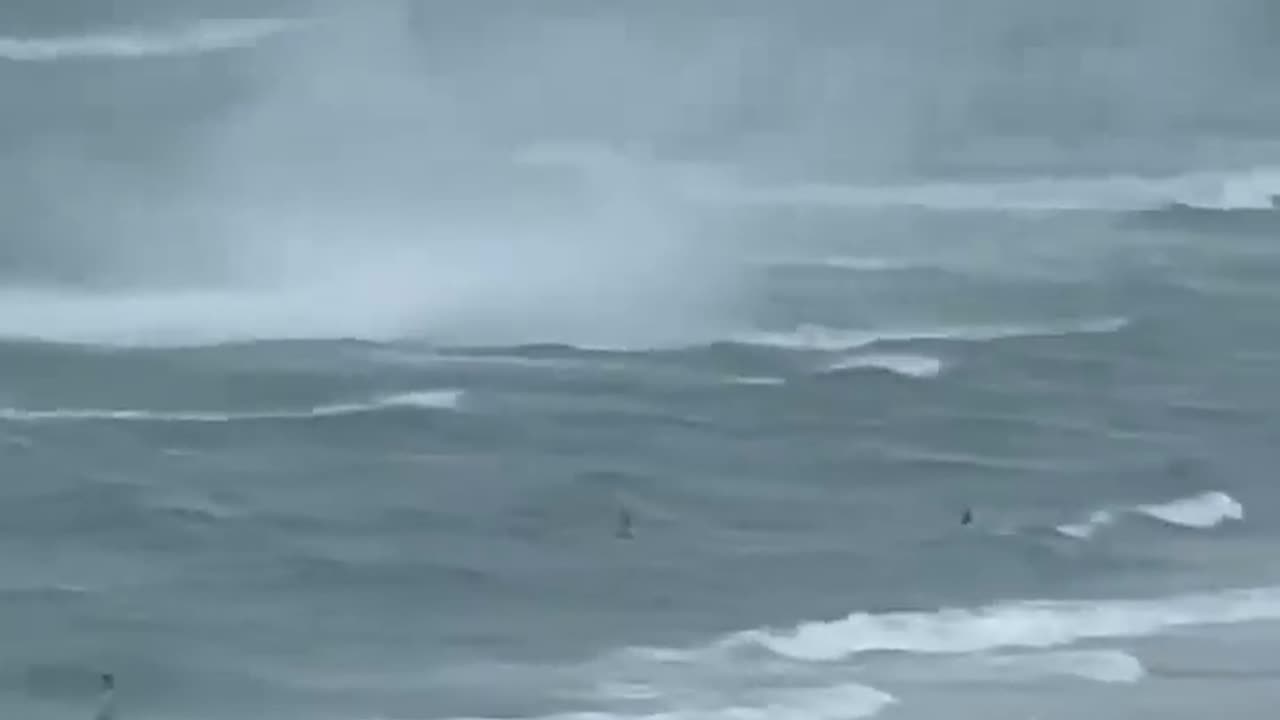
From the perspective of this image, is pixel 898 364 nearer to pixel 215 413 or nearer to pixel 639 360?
pixel 639 360

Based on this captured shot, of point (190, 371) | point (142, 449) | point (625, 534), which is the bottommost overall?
point (625, 534)

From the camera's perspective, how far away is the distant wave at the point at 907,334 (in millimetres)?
15656

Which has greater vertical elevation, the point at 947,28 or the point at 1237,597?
the point at 947,28

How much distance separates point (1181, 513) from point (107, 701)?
5516mm

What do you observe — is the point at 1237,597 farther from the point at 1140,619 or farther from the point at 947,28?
the point at 947,28

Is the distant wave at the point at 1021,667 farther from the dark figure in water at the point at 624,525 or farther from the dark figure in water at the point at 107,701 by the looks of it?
the dark figure in water at the point at 107,701

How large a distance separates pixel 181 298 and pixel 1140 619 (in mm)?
7696

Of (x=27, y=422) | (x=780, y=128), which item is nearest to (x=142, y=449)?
(x=27, y=422)

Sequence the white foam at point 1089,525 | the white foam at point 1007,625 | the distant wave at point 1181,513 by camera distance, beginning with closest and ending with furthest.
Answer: the white foam at point 1007,625
the white foam at point 1089,525
the distant wave at point 1181,513

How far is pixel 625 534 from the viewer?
11.9 m

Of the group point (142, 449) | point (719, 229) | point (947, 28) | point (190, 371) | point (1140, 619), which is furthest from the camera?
point (947, 28)

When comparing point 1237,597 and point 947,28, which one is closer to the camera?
point 1237,597

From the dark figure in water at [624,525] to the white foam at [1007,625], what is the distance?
155cm

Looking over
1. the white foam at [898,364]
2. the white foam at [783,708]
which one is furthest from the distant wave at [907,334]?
the white foam at [783,708]
